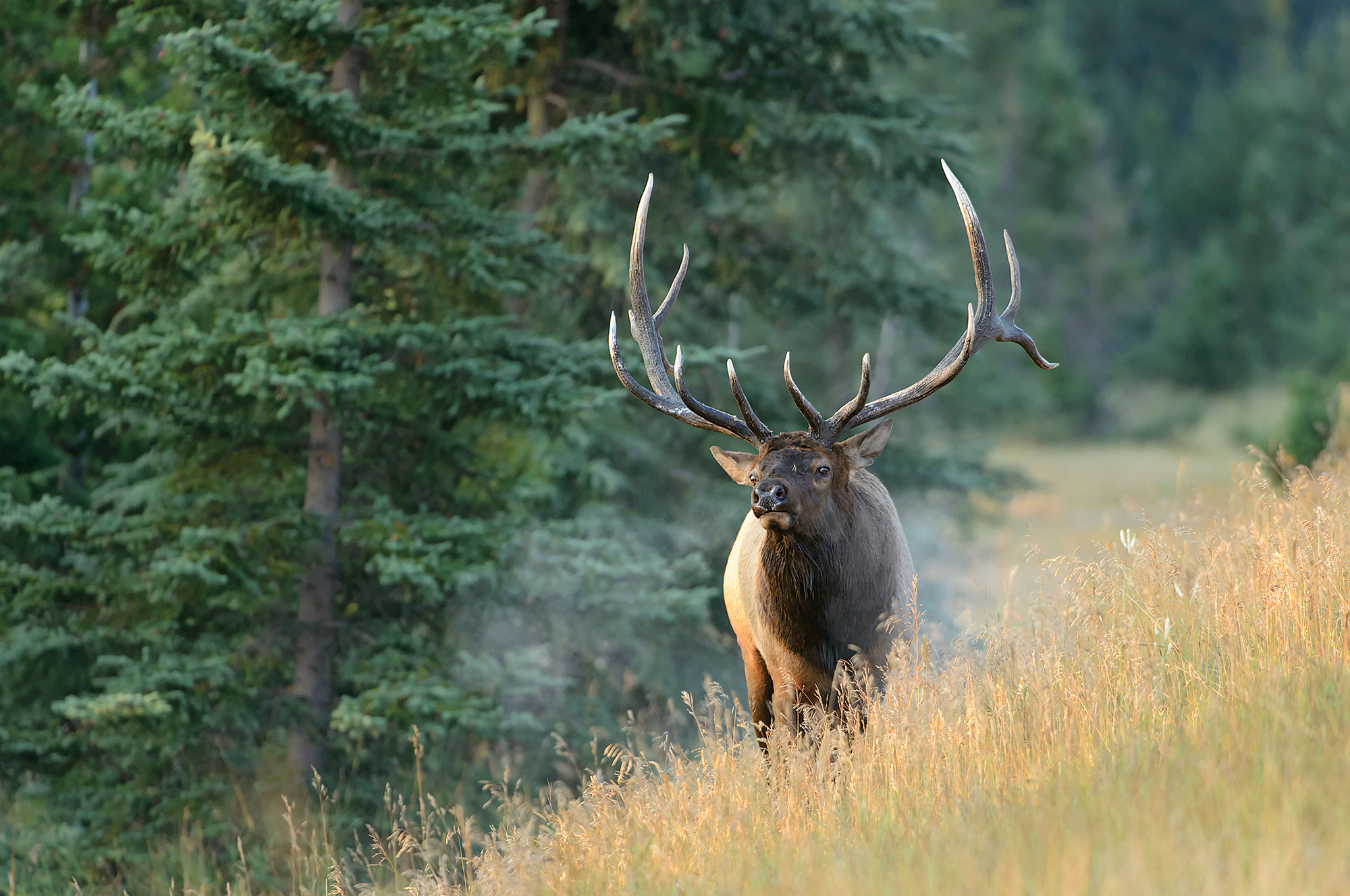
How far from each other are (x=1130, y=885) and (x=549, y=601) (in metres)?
6.82

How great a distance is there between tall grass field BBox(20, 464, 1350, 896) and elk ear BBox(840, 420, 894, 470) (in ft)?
3.03

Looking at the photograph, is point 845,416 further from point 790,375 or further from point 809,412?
point 790,375

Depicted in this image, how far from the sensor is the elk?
570 centimetres

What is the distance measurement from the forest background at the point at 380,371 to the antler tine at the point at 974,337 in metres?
2.39

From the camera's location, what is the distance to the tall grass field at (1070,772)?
10.1 ft

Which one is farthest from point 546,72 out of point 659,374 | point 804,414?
point 804,414

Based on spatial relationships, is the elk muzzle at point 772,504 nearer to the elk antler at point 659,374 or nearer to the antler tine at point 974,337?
the elk antler at point 659,374

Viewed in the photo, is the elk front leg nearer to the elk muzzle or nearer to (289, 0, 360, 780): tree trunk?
the elk muzzle

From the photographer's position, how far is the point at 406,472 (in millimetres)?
9078

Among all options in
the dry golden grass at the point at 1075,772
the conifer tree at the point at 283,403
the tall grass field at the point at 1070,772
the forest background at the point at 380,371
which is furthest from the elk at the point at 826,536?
the conifer tree at the point at 283,403

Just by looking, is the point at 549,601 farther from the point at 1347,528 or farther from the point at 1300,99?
the point at 1300,99

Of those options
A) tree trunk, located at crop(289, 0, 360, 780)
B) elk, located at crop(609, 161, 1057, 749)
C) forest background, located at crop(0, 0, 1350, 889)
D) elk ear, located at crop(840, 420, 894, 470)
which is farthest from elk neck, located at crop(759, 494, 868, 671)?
tree trunk, located at crop(289, 0, 360, 780)

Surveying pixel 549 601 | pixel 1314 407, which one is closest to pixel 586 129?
pixel 549 601

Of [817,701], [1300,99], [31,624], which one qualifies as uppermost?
[1300,99]
